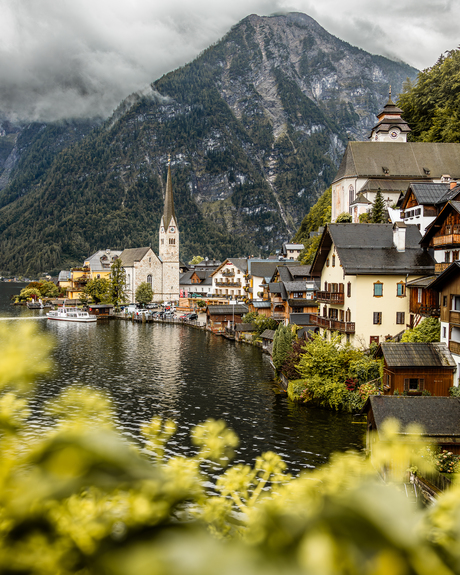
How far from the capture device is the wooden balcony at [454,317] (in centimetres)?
2339

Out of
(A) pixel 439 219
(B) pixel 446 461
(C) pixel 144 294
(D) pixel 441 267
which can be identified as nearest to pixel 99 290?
(C) pixel 144 294

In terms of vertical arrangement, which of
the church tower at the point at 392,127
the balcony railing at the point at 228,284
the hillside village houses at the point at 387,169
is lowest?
the balcony railing at the point at 228,284

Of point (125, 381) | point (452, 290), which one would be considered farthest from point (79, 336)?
point (452, 290)

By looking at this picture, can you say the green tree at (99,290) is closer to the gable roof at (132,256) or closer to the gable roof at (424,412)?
the gable roof at (132,256)

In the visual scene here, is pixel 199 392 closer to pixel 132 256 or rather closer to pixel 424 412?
pixel 424 412

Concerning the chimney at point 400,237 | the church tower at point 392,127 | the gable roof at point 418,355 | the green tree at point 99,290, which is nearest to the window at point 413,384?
the gable roof at point 418,355

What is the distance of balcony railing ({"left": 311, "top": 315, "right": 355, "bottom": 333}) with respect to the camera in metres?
34.3

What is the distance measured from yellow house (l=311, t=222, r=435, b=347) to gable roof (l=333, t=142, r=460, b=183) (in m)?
38.7

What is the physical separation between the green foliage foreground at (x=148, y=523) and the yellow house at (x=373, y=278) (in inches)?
1332

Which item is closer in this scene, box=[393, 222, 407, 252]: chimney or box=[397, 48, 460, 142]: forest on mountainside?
box=[393, 222, 407, 252]: chimney

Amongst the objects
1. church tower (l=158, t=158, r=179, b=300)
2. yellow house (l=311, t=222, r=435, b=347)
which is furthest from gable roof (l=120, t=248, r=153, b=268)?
yellow house (l=311, t=222, r=435, b=347)

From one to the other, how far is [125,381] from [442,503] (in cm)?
3900

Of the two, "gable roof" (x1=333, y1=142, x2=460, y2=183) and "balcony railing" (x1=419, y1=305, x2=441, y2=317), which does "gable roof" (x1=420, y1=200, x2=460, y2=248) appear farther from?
"gable roof" (x1=333, y1=142, x2=460, y2=183)

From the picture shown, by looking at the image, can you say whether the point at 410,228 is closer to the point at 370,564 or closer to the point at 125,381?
the point at 125,381
